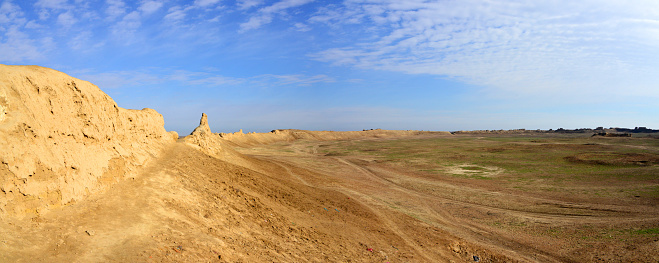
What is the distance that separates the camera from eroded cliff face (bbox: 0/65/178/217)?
833 centimetres

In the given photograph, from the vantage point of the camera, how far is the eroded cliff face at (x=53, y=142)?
8328 millimetres

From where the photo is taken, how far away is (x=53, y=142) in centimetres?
974

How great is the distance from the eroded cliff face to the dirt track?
0.54 meters

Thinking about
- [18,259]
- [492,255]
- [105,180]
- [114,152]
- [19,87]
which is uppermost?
[19,87]

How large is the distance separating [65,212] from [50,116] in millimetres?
3196

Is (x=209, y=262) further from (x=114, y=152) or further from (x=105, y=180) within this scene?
(x=114, y=152)

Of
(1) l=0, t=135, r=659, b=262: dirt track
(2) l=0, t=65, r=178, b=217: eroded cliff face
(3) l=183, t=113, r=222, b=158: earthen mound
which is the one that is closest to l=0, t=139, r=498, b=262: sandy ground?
(1) l=0, t=135, r=659, b=262: dirt track

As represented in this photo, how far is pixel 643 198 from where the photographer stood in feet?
71.9

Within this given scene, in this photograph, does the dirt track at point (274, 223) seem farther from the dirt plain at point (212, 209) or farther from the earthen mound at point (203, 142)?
A: the earthen mound at point (203, 142)

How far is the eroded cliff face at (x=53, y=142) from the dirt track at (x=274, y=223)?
540mm

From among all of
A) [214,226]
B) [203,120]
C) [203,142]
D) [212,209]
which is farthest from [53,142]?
[203,120]

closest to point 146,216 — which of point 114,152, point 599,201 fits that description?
point 114,152

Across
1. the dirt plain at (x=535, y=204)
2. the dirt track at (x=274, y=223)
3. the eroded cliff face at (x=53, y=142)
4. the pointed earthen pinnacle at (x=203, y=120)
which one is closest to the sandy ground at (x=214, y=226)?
the dirt track at (x=274, y=223)

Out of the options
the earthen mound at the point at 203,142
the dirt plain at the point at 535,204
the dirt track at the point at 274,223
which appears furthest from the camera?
the earthen mound at the point at 203,142
